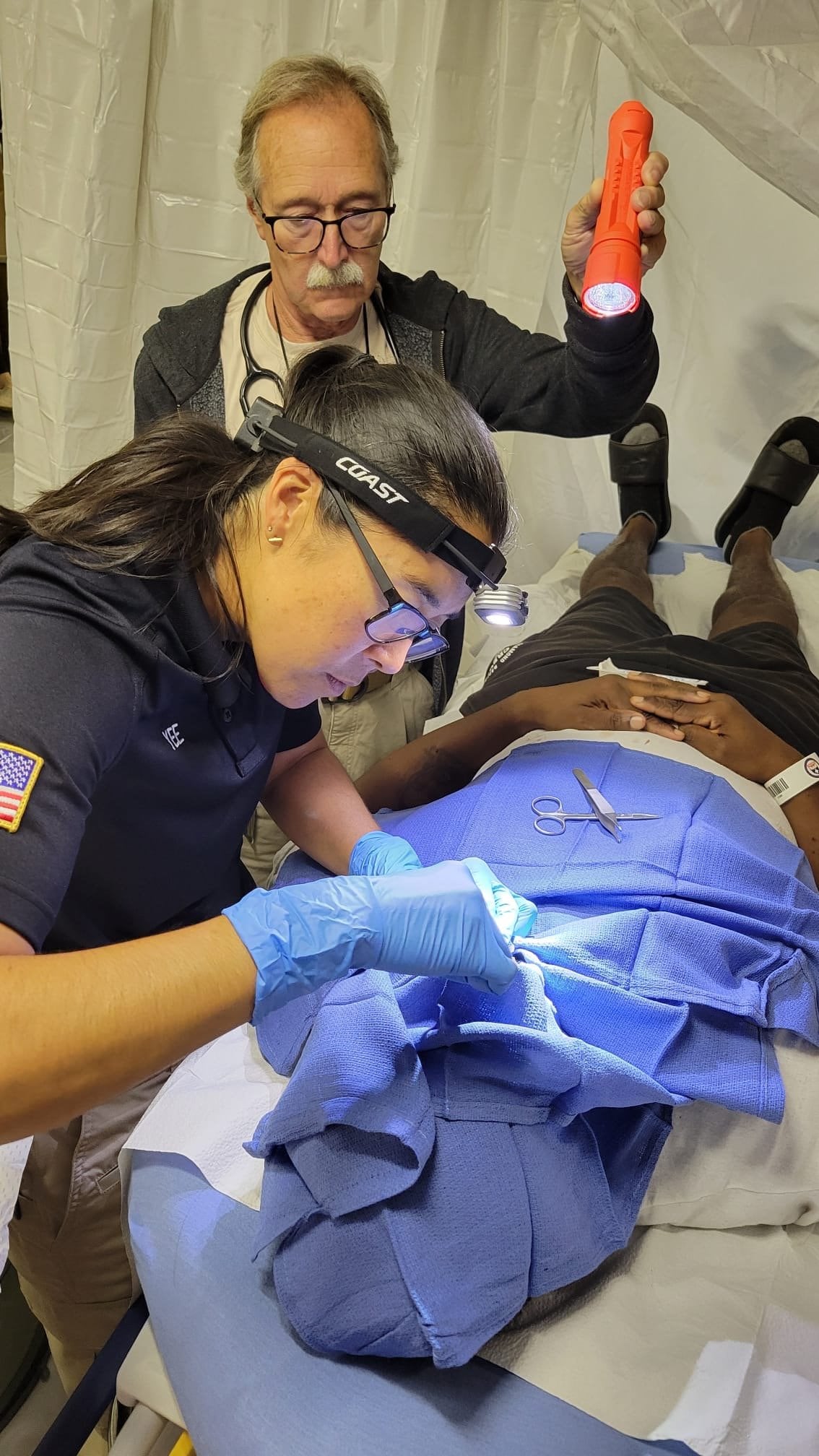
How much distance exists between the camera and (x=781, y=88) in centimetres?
153

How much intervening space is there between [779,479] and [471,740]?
1263 millimetres

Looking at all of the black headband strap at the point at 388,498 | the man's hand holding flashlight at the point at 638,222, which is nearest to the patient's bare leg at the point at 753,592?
the man's hand holding flashlight at the point at 638,222

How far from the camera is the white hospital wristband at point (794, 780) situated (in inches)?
67.0

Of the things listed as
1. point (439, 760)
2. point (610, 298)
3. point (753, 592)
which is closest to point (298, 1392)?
point (439, 760)

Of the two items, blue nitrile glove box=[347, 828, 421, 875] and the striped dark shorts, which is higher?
blue nitrile glove box=[347, 828, 421, 875]

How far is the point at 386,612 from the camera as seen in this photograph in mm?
1092

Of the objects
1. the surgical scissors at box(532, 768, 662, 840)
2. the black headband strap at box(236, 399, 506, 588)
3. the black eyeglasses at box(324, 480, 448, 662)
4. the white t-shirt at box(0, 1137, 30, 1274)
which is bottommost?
the white t-shirt at box(0, 1137, 30, 1274)

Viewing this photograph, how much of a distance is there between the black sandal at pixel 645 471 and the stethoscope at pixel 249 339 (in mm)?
1040

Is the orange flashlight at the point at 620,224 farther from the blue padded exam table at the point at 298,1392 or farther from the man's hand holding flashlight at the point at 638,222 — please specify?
the blue padded exam table at the point at 298,1392

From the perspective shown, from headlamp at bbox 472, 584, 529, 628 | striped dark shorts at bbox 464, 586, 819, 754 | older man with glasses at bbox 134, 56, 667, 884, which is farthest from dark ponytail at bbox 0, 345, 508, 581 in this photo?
striped dark shorts at bbox 464, 586, 819, 754

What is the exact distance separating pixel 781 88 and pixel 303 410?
92 cm

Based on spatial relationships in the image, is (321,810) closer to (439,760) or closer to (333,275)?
(439,760)

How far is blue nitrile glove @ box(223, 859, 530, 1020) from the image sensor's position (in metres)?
0.99

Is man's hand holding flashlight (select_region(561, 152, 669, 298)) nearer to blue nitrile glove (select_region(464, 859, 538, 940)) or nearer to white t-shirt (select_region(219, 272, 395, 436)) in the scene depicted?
white t-shirt (select_region(219, 272, 395, 436))
